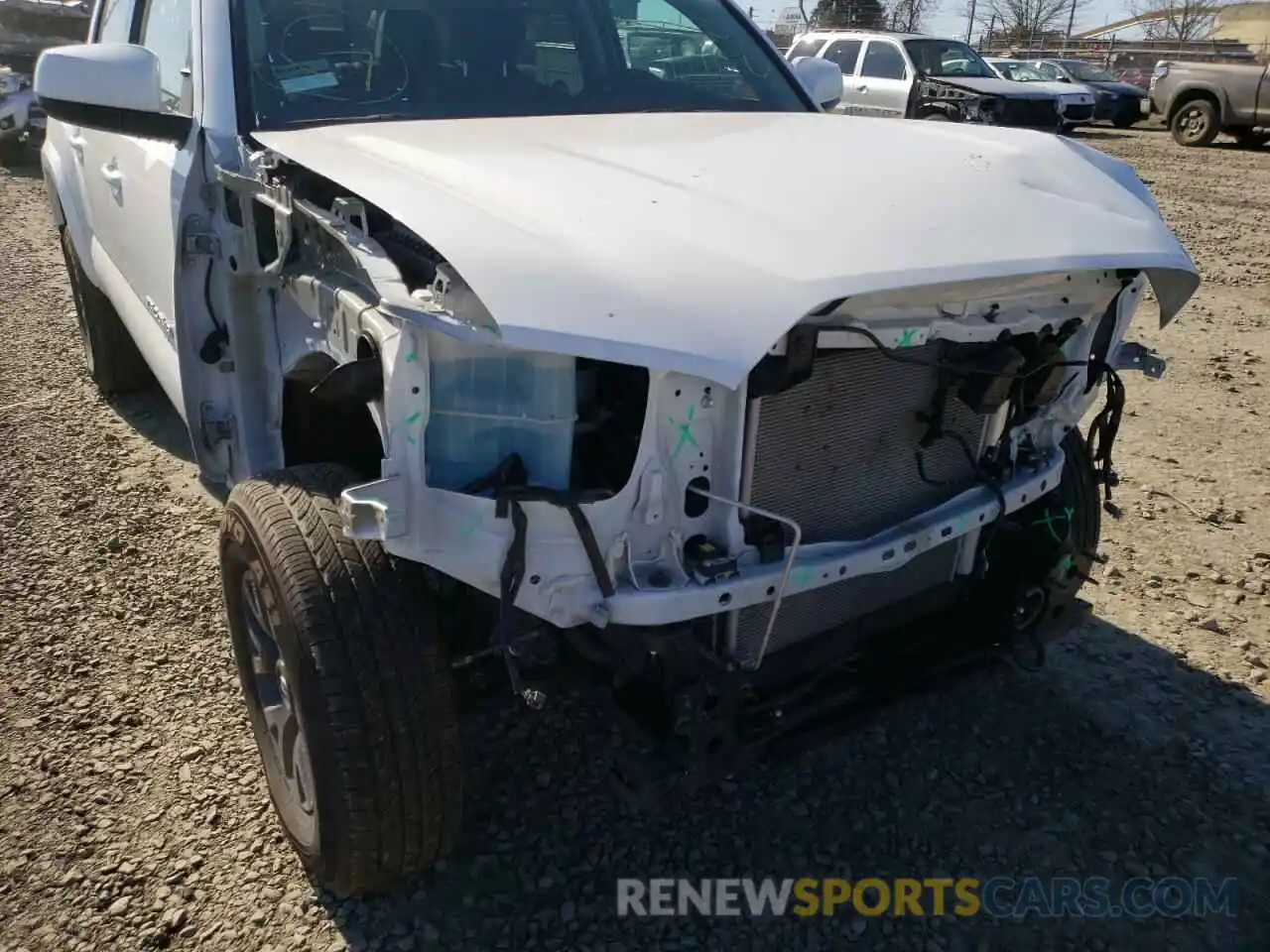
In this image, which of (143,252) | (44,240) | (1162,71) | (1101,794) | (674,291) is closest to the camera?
(674,291)

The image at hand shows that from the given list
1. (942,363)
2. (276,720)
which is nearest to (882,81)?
(942,363)

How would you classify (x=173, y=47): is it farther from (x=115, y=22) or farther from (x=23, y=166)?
(x=23, y=166)

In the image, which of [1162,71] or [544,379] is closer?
[544,379]

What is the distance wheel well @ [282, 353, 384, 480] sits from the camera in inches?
103

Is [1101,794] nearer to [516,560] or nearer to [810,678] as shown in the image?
[810,678]

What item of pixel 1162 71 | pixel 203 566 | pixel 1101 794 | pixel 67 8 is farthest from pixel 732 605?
pixel 1162 71

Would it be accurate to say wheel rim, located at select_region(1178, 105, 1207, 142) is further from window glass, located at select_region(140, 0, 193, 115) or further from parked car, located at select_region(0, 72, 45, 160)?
→ window glass, located at select_region(140, 0, 193, 115)

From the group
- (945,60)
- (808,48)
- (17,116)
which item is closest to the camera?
(17,116)

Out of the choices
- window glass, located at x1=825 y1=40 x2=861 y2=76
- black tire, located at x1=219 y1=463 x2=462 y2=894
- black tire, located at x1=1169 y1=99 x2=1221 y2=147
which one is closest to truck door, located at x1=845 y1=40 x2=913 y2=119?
window glass, located at x1=825 y1=40 x2=861 y2=76

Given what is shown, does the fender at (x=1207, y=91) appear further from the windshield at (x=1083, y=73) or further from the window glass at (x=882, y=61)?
the window glass at (x=882, y=61)

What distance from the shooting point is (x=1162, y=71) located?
54.8 ft

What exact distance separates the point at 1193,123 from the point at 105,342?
16.6 m

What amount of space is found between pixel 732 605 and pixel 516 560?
1.34 ft

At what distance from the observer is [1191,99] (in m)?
16.3
